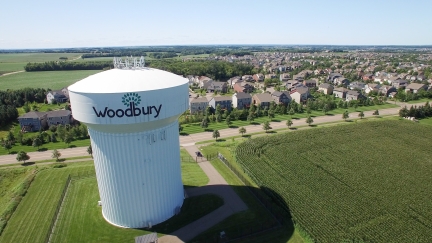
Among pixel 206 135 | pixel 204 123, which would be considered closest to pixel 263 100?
pixel 204 123

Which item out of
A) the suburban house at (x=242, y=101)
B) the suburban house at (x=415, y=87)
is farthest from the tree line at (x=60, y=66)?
the suburban house at (x=415, y=87)

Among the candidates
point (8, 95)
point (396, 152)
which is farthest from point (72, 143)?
point (396, 152)

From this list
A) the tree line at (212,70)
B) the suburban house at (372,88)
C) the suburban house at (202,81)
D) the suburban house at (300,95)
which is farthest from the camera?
the tree line at (212,70)

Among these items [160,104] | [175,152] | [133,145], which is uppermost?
[160,104]

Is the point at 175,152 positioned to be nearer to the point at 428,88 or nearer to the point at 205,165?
the point at 205,165

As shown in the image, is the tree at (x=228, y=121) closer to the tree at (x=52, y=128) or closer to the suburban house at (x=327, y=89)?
the tree at (x=52, y=128)

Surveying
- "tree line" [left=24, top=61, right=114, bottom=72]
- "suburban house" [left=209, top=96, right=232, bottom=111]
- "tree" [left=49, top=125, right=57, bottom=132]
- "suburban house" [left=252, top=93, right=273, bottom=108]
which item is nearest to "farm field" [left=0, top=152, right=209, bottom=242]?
"tree" [left=49, top=125, right=57, bottom=132]
